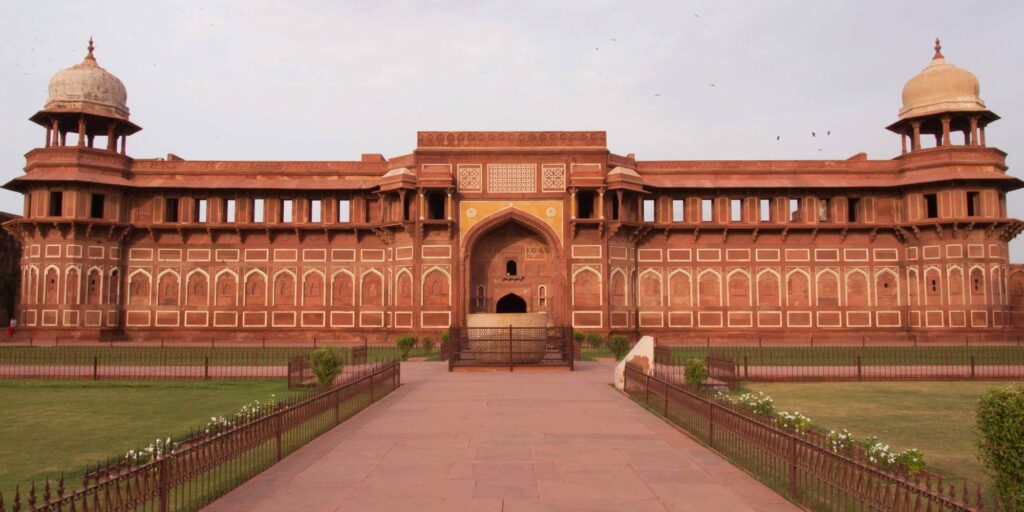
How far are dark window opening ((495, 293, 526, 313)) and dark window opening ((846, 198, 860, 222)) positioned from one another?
15.0m

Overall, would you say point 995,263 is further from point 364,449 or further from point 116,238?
point 116,238

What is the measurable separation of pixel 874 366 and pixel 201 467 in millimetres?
17084

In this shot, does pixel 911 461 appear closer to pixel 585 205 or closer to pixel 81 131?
pixel 585 205

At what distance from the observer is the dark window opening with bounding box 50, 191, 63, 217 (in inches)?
1186

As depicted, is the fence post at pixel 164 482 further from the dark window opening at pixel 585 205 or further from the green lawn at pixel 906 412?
the dark window opening at pixel 585 205

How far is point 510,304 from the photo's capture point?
101 ft

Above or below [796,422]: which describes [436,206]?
above

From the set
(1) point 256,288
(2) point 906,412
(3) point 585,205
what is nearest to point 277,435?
(2) point 906,412

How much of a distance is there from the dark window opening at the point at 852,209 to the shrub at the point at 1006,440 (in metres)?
28.5

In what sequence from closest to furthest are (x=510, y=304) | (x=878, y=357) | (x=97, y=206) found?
1. (x=878, y=357)
2. (x=510, y=304)
3. (x=97, y=206)

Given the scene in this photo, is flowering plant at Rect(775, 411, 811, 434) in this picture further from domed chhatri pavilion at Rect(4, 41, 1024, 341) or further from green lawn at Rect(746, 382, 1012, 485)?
domed chhatri pavilion at Rect(4, 41, 1024, 341)

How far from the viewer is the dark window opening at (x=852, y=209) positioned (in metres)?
31.6

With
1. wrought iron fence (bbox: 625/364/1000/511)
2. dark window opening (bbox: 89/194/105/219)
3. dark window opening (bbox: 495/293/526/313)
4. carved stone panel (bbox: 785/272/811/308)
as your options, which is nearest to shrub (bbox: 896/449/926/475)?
wrought iron fence (bbox: 625/364/1000/511)

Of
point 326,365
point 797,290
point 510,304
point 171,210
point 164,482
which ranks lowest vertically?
point 164,482
